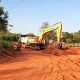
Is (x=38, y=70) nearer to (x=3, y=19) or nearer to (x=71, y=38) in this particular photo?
(x=3, y=19)

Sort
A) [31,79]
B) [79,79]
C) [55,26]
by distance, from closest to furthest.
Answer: [31,79], [79,79], [55,26]

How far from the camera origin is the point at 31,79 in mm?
12312

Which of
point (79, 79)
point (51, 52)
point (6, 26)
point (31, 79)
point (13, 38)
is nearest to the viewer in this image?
point (31, 79)

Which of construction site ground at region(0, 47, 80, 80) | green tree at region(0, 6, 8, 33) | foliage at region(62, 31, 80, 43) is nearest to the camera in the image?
construction site ground at region(0, 47, 80, 80)

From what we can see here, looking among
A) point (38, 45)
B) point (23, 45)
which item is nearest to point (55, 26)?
point (38, 45)

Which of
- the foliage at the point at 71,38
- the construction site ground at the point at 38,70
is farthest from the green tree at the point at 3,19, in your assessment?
the foliage at the point at 71,38

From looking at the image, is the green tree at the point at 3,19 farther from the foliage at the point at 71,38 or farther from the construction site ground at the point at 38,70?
the foliage at the point at 71,38

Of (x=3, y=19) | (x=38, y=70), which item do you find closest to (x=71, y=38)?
(x=3, y=19)

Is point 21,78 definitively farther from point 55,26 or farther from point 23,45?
point 23,45

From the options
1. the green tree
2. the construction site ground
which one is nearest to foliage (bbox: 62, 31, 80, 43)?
the green tree

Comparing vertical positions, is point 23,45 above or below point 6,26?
below

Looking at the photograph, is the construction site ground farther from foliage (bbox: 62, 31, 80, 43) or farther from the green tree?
foliage (bbox: 62, 31, 80, 43)

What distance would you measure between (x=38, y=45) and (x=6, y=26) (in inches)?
408

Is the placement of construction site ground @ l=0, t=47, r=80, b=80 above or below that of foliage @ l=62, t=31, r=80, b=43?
below
